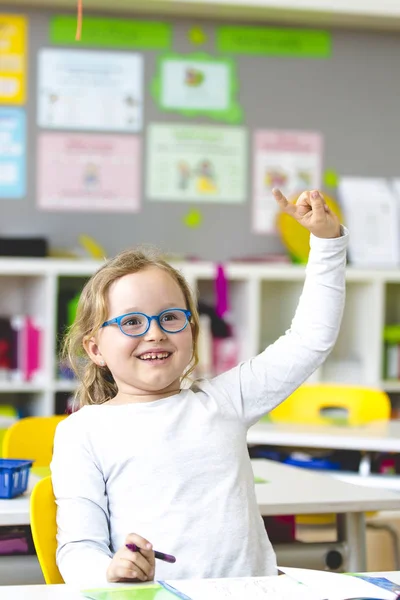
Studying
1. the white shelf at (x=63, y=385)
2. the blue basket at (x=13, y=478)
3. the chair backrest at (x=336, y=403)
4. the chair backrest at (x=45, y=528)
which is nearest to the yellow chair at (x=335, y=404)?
the chair backrest at (x=336, y=403)

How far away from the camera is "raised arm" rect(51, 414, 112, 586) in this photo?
4.68ft

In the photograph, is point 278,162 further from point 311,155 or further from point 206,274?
point 206,274

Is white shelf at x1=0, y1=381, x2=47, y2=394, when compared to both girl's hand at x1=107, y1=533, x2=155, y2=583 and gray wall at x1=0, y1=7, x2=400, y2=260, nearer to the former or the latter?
gray wall at x1=0, y1=7, x2=400, y2=260

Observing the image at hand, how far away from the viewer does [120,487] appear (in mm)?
1542

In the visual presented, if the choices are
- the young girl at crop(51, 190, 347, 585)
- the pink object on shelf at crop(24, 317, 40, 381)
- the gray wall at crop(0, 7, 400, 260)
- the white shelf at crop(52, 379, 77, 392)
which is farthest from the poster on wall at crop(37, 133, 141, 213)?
the young girl at crop(51, 190, 347, 585)

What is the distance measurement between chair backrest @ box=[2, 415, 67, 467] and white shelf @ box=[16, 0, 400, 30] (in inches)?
102

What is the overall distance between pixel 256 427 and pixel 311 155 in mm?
2198

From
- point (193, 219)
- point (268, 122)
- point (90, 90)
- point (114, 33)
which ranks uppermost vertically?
point (114, 33)

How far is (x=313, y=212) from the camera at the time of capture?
1550 mm

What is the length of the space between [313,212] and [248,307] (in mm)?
2878

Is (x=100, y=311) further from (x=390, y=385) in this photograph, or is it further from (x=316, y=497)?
(x=390, y=385)

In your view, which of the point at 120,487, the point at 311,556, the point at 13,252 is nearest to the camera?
the point at 120,487

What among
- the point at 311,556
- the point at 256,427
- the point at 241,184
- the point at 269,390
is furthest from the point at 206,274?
the point at 269,390

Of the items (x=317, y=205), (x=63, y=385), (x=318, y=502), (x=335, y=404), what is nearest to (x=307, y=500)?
(x=318, y=502)
